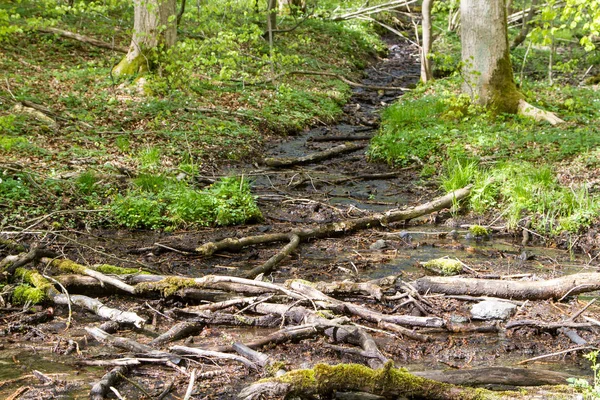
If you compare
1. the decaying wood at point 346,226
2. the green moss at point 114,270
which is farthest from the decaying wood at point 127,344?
the decaying wood at point 346,226

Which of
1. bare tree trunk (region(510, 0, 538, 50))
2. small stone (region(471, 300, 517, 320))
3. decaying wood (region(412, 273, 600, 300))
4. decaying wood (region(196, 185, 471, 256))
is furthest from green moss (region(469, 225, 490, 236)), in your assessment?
bare tree trunk (region(510, 0, 538, 50))

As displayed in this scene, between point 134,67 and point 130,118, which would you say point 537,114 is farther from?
point 134,67

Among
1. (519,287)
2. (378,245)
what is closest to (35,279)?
(378,245)

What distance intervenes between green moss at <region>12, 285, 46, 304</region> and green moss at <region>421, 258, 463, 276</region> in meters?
3.96

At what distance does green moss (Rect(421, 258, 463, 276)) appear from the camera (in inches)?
256

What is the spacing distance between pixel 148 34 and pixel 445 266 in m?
9.65

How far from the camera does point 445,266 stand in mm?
6539

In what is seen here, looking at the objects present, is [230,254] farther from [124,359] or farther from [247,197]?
[124,359]

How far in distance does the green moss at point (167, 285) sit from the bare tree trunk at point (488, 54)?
886 centimetres

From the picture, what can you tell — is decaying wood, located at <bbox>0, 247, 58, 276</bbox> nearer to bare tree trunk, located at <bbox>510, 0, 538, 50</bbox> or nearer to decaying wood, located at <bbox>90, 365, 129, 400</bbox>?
decaying wood, located at <bbox>90, 365, 129, 400</bbox>

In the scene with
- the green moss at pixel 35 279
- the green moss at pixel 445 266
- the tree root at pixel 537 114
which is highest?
the tree root at pixel 537 114

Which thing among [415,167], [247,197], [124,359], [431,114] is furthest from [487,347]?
[431,114]

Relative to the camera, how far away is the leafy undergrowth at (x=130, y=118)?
8539 mm

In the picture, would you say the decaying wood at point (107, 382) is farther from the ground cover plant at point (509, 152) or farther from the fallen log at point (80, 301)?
the ground cover plant at point (509, 152)
